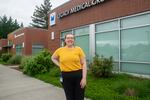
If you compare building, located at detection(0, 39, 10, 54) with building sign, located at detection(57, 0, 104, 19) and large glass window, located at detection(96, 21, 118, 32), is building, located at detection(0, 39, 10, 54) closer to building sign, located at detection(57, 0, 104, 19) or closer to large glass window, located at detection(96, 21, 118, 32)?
building sign, located at detection(57, 0, 104, 19)

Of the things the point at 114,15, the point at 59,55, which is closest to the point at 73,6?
the point at 114,15

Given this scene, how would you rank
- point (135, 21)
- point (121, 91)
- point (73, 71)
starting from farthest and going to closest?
point (135, 21)
point (121, 91)
point (73, 71)

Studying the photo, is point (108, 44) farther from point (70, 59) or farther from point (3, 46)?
point (3, 46)

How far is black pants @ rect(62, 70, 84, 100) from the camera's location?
5004 mm

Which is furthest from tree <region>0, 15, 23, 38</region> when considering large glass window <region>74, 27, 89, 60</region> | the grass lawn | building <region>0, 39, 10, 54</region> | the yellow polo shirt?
the yellow polo shirt

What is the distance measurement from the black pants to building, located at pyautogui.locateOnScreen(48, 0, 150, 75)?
6.42 meters

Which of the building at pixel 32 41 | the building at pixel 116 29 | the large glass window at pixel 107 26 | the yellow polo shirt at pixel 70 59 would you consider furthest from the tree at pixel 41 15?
the yellow polo shirt at pixel 70 59

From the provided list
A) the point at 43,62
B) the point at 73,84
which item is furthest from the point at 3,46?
the point at 73,84

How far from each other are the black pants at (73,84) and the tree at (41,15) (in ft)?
208

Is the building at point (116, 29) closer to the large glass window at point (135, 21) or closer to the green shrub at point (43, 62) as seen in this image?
the large glass window at point (135, 21)

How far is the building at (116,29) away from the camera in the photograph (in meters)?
11.1

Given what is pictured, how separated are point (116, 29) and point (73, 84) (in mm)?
8073

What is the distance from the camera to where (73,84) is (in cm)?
506

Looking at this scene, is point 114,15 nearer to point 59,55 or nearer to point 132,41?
point 132,41
